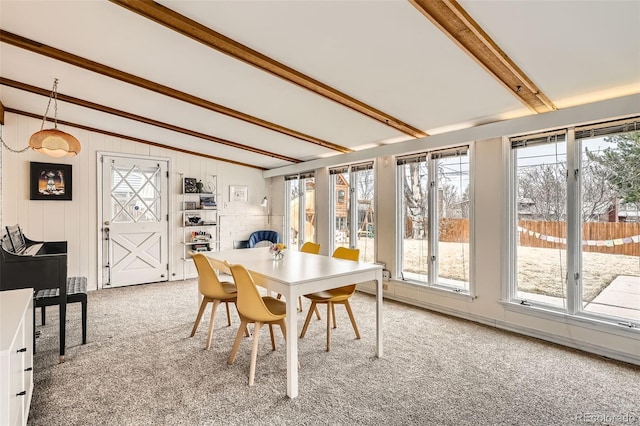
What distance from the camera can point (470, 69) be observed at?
2.52m

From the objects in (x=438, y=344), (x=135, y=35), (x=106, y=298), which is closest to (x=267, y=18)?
(x=135, y=35)

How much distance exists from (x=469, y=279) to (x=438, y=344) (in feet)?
3.67

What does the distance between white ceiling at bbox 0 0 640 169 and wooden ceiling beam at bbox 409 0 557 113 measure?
0.16 ft

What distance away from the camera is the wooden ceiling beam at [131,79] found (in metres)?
2.69

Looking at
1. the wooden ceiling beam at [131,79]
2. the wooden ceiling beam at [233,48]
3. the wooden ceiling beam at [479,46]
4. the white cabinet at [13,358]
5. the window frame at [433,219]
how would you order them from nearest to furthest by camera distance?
the white cabinet at [13,358], the wooden ceiling beam at [479,46], the wooden ceiling beam at [233,48], the wooden ceiling beam at [131,79], the window frame at [433,219]

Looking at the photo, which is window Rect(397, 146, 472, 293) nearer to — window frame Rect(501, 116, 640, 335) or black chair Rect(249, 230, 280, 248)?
window frame Rect(501, 116, 640, 335)

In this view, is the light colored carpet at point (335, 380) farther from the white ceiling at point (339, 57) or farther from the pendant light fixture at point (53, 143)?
the white ceiling at point (339, 57)

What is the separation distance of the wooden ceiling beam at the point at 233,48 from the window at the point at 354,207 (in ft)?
6.04

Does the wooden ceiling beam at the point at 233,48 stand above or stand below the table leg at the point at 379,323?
above

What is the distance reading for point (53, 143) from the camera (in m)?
2.95

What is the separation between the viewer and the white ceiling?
1977 millimetres

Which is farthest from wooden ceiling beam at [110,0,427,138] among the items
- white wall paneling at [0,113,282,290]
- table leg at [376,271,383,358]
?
white wall paneling at [0,113,282,290]

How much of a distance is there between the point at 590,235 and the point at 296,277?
9.20 ft

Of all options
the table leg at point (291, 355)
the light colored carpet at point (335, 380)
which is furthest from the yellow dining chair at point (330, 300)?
the table leg at point (291, 355)
